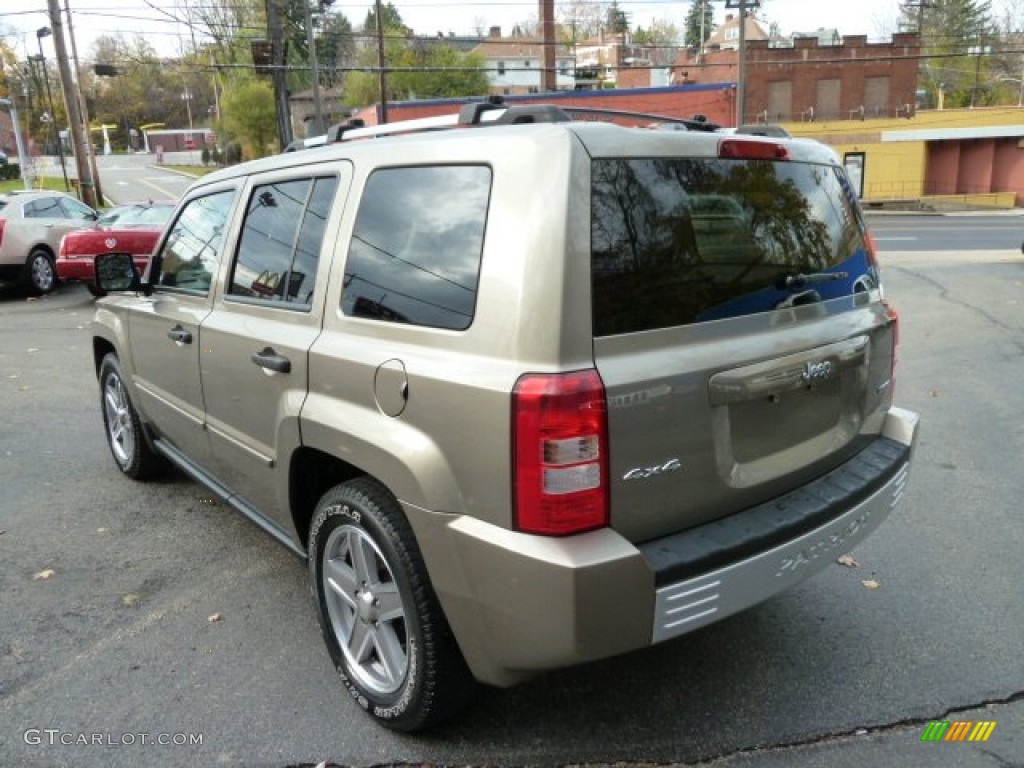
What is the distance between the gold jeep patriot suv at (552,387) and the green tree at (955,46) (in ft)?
258

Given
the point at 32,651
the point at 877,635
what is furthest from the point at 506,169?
the point at 32,651

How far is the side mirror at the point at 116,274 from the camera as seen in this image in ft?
14.1

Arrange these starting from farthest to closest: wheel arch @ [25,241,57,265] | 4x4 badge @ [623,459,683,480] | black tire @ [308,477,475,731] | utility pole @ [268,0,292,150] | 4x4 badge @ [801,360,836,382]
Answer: utility pole @ [268,0,292,150] < wheel arch @ [25,241,57,265] < 4x4 badge @ [801,360,836,382] < black tire @ [308,477,475,731] < 4x4 badge @ [623,459,683,480]

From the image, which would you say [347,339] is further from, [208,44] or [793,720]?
[208,44]

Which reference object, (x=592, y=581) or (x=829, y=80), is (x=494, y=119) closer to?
(x=592, y=581)

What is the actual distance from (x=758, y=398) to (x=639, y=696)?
117cm

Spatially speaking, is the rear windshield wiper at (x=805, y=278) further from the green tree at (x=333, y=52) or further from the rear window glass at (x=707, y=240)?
the green tree at (x=333, y=52)

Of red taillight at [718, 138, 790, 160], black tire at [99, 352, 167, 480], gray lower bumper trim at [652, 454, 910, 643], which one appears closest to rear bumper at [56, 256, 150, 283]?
black tire at [99, 352, 167, 480]

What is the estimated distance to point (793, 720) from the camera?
8.95ft

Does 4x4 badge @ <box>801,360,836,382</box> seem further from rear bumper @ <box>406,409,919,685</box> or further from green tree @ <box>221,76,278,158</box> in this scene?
green tree @ <box>221,76,278,158</box>

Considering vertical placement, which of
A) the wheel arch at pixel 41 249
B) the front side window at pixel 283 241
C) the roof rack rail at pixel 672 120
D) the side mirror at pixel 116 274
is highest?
the roof rack rail at pixel 672 120

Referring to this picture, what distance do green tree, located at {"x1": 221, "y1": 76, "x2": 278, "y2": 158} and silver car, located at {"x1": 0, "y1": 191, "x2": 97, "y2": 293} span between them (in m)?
45.5

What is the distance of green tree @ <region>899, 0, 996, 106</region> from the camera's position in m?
70.6

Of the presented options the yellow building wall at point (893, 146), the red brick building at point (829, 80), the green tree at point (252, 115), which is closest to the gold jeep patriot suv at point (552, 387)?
the yellow building wall at point (893, 146)
